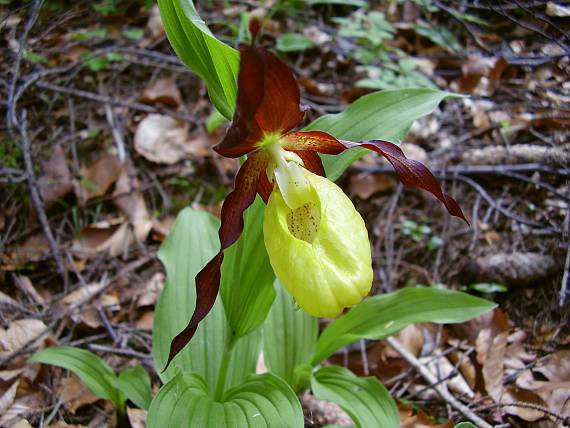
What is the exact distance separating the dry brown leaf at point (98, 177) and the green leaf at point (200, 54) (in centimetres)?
147

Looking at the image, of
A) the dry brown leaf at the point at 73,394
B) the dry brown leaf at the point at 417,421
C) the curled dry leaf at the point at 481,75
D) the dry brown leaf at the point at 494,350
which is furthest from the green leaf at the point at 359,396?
the curled dry leaf at the point at 481,75

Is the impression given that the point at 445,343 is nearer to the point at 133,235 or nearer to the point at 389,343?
the point at 389,343

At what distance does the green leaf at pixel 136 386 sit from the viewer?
153 centimetres

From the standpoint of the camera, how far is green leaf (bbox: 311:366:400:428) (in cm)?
145

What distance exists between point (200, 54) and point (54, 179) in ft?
5.21

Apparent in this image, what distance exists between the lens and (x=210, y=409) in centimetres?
133

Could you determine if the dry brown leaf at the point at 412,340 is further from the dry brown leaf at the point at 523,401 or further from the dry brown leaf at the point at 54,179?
the dry brown leaf at the point at 54,179

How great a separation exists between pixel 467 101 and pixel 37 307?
273cm

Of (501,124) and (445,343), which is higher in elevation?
(501,124)

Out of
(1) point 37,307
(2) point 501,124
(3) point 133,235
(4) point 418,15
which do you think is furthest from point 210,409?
(4) point 418,15

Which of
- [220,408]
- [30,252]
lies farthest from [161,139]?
[220,408]

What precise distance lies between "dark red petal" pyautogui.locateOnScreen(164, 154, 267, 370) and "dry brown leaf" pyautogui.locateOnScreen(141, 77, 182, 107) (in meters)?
1.92

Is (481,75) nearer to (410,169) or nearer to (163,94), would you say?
(163,94)

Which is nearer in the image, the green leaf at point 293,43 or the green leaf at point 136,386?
the green leaf at point 136,386
